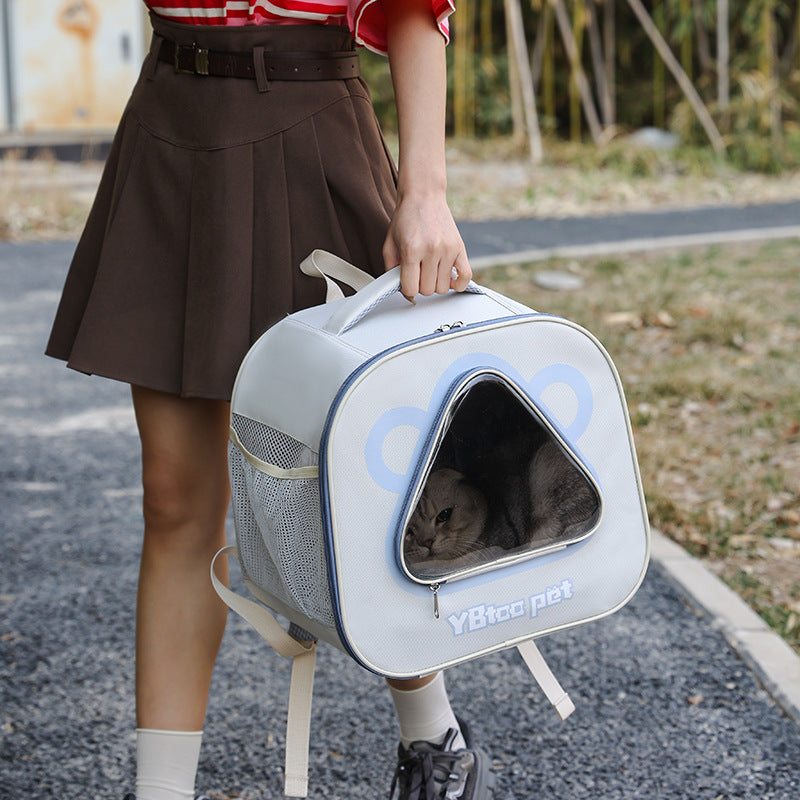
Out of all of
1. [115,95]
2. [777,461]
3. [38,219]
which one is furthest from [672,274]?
[115,95]

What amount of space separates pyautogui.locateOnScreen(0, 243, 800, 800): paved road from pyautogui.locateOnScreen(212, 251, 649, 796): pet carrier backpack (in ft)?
1.78

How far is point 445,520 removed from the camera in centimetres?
137

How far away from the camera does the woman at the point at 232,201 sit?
1394 millimetres

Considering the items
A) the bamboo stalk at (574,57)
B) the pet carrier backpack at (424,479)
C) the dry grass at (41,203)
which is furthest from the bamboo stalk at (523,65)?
the pet carrier backpack at (424,479)

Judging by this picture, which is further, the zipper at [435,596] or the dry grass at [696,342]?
the dry grass at [696,342]

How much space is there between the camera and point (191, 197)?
1.44 m

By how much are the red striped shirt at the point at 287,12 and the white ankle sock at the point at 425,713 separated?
0.95m

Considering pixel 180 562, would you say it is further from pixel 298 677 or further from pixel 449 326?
pixel 449 326

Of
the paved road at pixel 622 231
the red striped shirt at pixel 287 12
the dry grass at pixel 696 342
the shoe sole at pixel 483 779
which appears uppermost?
the red striped shirt at pixel 287 12

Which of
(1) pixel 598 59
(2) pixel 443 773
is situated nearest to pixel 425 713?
(2) pixel 443 773

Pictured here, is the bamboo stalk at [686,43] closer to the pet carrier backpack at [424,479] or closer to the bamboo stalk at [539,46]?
the bamboo stalk at [539,46]

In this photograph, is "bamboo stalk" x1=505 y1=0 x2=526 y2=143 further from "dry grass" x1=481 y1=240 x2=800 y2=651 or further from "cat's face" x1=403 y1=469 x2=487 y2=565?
"cat's face" x1=403 y1=469 x2=487 y2=565

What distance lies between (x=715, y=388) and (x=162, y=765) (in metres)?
2.90

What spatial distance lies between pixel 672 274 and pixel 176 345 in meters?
4.81
